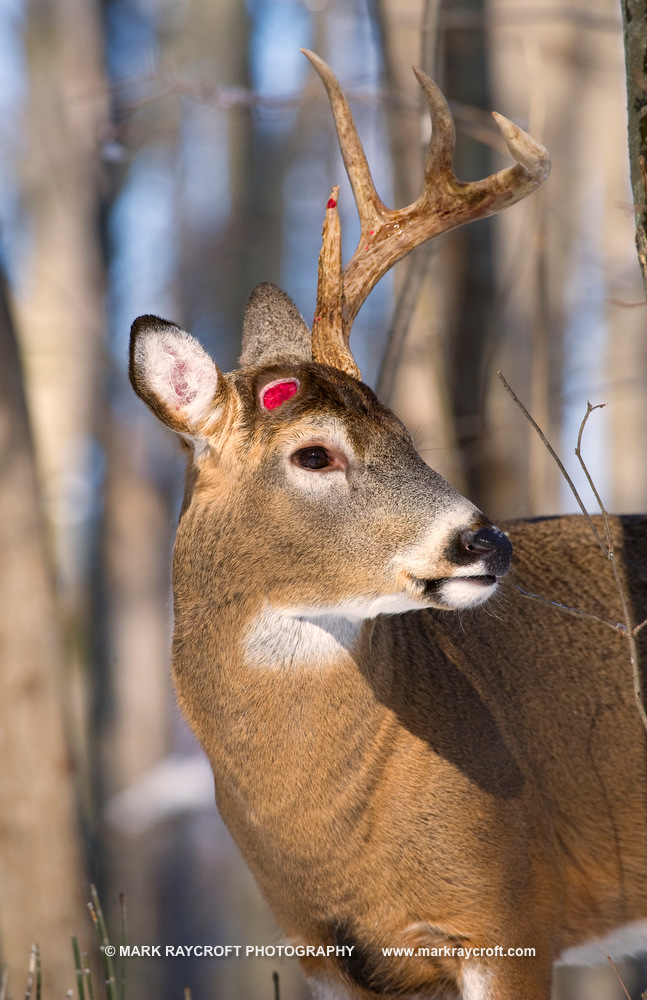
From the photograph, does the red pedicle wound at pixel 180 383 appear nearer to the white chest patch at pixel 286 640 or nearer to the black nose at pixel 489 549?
the white chest patch at pixel 286 640

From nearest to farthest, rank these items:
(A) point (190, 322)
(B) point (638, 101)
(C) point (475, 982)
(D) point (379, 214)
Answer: (B) point (638, 101) → (C) point (475, 982) → (D) point (379, 214) → (A) point (190, 322)

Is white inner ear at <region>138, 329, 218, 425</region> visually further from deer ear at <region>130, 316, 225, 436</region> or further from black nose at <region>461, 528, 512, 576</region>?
black nose at <region>461, 528, 512, 576</region>

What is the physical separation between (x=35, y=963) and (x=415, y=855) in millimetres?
1804

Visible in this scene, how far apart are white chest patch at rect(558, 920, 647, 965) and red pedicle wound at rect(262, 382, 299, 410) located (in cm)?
231

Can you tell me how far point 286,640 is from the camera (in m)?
3.46

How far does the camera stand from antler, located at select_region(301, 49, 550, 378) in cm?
379

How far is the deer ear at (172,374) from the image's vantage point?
3414 mm

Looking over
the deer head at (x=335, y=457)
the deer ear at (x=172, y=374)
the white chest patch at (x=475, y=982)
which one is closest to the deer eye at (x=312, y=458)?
the deer head at (x=335, y=457)

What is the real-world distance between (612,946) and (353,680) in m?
1.64

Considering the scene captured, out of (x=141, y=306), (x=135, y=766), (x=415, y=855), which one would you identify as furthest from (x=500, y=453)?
(x=141, y=306)

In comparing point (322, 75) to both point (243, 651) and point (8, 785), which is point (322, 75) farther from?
point (8, 785)

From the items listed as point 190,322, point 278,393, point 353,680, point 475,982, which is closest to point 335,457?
point 278,393

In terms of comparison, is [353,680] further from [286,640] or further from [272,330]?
[272,330]

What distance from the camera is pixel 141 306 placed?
47.5 feet
